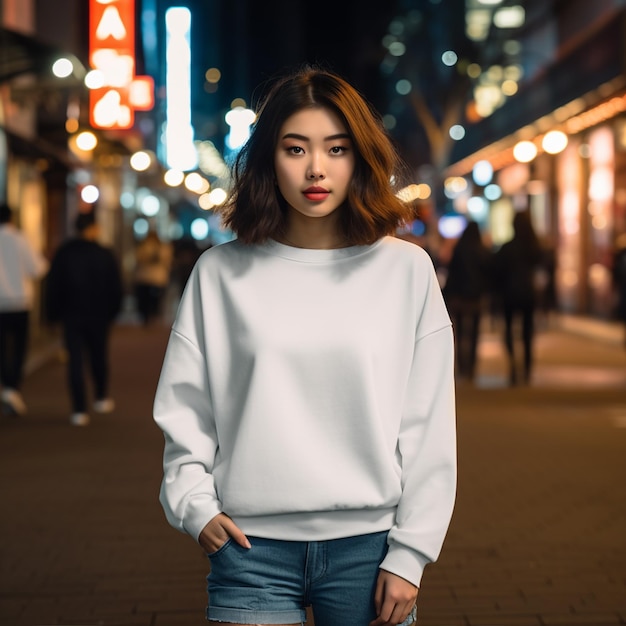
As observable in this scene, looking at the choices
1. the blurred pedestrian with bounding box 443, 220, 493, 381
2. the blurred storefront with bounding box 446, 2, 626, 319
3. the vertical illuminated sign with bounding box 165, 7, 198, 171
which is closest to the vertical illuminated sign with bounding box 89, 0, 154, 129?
the blurred storefront with bounding box 446, 2, 626, 319

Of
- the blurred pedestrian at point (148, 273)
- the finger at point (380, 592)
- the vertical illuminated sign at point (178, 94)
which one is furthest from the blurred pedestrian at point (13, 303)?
the vertical illuminated sign at point (178, 94)

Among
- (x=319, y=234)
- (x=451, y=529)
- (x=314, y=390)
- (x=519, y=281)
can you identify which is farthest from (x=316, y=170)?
(x=519, y=281)

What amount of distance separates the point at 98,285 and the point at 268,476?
917 cm

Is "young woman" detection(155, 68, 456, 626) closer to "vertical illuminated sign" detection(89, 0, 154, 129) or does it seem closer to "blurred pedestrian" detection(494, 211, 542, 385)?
"blurred pedestrian" detection(494, 211, 542, 385)

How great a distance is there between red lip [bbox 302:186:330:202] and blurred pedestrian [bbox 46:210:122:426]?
8886 mm

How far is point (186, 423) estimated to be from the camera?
2707 mm

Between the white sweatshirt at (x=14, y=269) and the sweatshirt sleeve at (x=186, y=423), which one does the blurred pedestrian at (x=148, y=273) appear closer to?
the white sweatshirt at (x=14, y=269)

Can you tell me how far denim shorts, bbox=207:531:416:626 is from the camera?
8.50ft

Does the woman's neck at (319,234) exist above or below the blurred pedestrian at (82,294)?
above

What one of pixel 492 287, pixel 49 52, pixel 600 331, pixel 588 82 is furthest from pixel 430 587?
pixel 588 82

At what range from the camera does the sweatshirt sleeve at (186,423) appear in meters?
2.64

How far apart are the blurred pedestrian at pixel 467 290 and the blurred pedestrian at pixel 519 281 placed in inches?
10.2

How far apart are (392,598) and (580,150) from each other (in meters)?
26.3

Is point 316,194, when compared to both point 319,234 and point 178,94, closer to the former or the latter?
point 319,234
